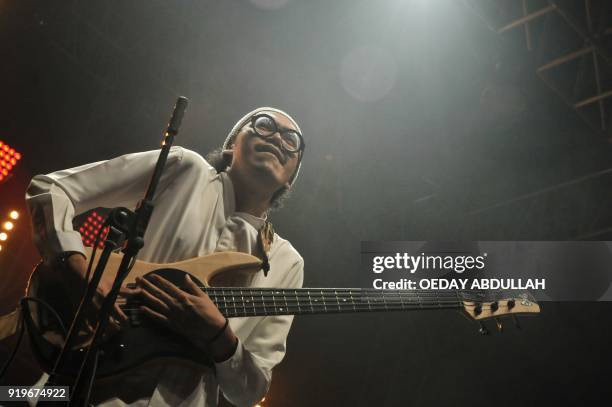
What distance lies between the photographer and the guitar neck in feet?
7.39

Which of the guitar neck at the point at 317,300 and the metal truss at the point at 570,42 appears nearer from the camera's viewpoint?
the guitar neck at the point at 317,300

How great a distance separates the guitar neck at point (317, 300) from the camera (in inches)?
88.7

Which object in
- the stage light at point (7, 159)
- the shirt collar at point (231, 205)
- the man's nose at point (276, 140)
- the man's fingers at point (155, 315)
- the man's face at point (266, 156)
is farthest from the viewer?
the stage light at point (7, 159)

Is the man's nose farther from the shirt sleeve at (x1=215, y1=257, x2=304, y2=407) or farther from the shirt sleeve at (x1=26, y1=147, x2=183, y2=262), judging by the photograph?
the shirt sleeve at (x1=215, y1=257, x2=304, y2=407)

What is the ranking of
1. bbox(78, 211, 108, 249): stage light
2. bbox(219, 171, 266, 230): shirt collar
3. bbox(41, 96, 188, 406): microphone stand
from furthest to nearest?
bbox(78, 211, 108, 249): stage light → bbox(219, 171, 266, 230): shirt collar → bbox(41, 96, 188, 406): microphone stand

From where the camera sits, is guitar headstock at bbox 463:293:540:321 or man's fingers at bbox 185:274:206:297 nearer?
man's fingers at bbox 185:274:206:297

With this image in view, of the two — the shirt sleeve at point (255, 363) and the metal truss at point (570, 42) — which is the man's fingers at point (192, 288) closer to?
the shirt sleeve at point (255, 363)

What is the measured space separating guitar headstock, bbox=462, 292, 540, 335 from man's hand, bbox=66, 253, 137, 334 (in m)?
2.27

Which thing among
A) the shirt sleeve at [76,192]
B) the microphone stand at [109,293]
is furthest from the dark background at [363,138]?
the microphone stand at [109,293]

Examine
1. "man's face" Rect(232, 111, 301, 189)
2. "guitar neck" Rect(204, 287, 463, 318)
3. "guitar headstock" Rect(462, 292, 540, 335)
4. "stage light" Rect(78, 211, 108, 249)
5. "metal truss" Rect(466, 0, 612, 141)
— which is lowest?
"guitar neck" Rect(204, 287, 463, 318)

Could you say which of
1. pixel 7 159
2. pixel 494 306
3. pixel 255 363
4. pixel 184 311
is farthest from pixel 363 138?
pixel 184 311

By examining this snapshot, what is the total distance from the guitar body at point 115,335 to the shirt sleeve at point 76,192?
0.12 meters

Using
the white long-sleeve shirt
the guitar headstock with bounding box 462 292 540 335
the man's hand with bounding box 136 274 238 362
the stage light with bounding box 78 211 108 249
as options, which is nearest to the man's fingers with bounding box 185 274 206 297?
the man's hand with bounding box 136 274 238 362

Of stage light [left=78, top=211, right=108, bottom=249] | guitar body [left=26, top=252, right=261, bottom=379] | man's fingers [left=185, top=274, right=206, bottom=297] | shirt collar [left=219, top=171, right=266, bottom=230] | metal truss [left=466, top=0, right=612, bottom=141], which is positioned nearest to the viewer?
guitar body [left=26, top=252, right=261, bottom=379]
